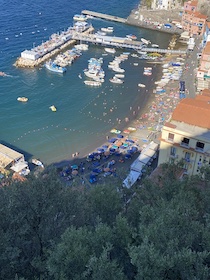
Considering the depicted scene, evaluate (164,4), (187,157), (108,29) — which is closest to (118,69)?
(108,29)

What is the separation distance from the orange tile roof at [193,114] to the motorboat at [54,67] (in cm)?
3071

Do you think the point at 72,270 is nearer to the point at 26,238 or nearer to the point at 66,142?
the point at 26,238

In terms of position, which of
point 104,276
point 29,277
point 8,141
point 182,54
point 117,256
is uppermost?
point 104,276

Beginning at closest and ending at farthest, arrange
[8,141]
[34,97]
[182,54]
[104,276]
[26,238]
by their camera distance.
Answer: [104,276], [26,238], [8,141], [34,97], [182,54]

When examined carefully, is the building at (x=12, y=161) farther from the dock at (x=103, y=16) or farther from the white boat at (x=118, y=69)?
the dock at (x=103, y=16)

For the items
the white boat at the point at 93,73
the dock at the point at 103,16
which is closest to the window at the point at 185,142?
the white boat at the point at 93,73

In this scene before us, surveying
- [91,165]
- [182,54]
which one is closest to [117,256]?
[91,165]

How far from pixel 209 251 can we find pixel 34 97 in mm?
40787

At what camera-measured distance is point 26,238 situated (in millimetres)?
15227

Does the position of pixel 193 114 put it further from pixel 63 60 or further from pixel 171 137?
pixel 63 60

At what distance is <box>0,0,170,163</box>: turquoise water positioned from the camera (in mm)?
42219

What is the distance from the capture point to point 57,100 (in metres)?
49.9

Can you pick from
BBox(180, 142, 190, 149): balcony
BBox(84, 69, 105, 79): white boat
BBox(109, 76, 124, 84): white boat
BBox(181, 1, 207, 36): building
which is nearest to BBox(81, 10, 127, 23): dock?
BBox(181, 1, 207, 36): building

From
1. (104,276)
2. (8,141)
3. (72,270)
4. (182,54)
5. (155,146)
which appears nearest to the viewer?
(104,276)
